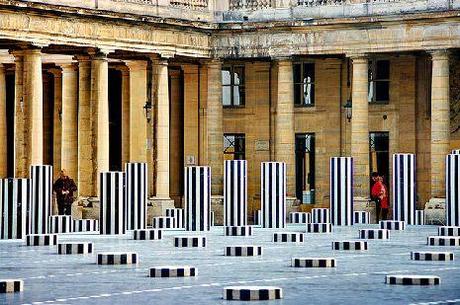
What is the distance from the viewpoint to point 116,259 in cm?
3422

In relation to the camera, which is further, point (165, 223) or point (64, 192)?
point (64, 192)

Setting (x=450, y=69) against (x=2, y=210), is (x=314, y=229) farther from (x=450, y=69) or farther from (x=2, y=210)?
(x=450, y=69)

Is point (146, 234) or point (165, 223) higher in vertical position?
point (146, 234)

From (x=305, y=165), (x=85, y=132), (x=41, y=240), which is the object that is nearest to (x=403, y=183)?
(x=41, y=240)

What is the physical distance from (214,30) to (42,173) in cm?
2218

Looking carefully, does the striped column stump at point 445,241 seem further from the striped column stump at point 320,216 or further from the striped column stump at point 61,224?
the striped column stump at point 320,216

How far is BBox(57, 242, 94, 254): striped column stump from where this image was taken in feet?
127

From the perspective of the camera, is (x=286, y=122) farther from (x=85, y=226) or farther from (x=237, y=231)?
(x=237, y=231)

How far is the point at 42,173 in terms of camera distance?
47625 mm

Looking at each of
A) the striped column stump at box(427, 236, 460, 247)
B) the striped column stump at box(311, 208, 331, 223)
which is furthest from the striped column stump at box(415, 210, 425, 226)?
the striped column stump at box(427, 236, 460, 247)

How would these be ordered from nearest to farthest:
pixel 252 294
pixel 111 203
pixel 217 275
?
pixel 252 294
pixel 217 275
pixel 111 203

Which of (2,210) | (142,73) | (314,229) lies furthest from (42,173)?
(142,73)

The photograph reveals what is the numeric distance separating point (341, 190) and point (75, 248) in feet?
61.0

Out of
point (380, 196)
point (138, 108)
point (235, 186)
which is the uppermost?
point (138, 108)
